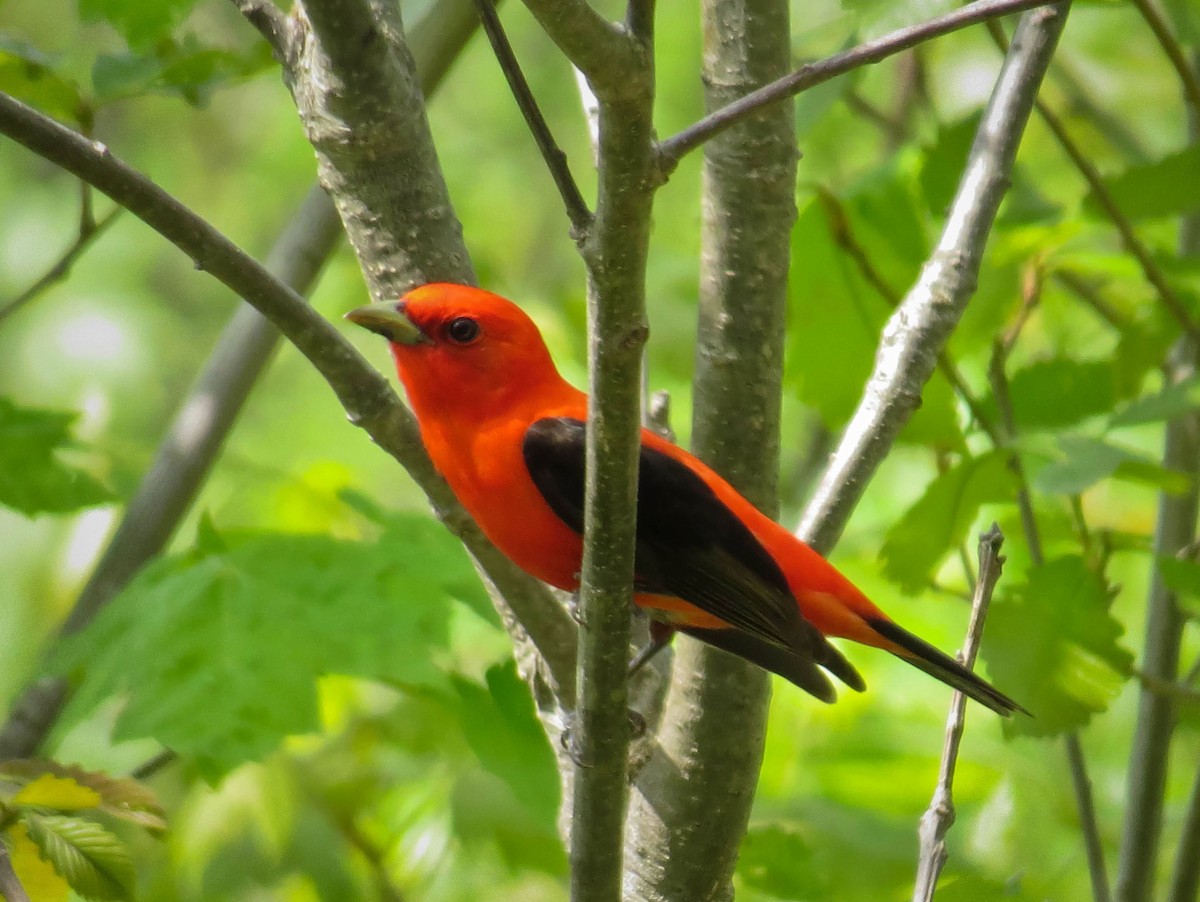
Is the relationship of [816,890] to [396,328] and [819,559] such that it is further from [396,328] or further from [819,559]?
[396,328]

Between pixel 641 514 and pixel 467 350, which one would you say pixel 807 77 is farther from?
pixel 467 350

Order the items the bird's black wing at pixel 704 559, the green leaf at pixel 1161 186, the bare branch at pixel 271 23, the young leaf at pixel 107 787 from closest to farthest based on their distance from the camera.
Answer: 1. the young leaf at pixel 107 787
2. the bare branch at pixel 271 23
3. the bird's black wing at pixel 704 559
4. the green leaf at pixel 1161 186

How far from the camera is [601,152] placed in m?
1.31

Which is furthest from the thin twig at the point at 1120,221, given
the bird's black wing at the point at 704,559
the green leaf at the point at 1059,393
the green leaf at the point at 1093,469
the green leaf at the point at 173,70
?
the green leaf at the point at 173,70

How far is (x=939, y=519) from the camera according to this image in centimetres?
254

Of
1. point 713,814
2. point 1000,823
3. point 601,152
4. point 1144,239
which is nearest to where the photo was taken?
point 601,152

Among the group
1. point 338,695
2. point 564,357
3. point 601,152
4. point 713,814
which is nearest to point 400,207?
point 601,152

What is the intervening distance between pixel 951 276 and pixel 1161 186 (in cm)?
78

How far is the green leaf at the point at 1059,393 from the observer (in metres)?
2.78

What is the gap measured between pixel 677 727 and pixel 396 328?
0.99m

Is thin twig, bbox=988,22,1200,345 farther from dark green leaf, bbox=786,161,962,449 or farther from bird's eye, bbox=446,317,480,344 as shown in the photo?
bird's eye, bbox=446,317,480,344

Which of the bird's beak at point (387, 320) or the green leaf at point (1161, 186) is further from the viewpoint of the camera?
the green leaf at point (1161, 186)

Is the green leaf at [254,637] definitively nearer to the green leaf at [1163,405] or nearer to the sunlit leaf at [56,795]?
the sunlit leaf at [56,795]

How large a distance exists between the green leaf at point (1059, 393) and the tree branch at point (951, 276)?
21.4 inches
